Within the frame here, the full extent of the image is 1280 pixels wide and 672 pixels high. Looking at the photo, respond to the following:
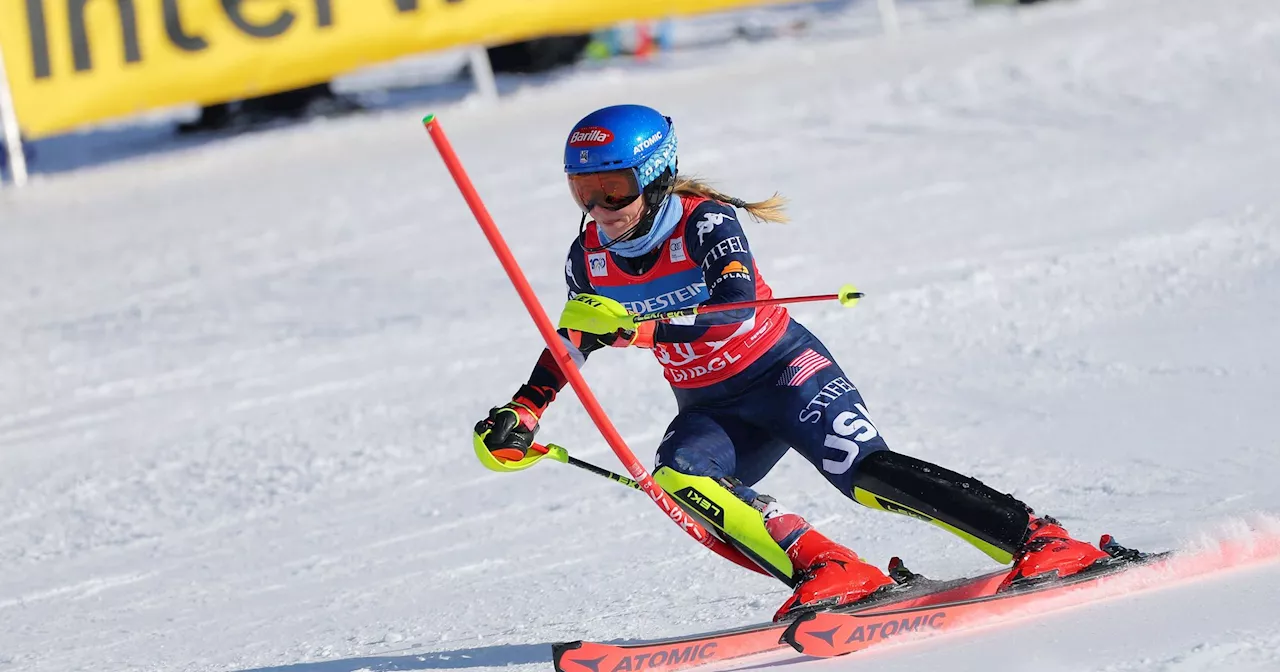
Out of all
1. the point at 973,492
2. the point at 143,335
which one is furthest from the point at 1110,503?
the point at 143,335

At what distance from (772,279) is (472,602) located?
421cm

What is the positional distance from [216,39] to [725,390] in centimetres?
831

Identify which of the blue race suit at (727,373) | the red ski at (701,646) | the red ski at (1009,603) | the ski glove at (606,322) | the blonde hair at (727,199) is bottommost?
the red ski at (701,646)

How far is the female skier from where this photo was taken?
414cm

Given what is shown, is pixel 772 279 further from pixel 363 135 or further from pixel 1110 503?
pixel 363 135

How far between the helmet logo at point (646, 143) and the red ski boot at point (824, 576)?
1185 millimetres

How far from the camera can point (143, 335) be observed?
917cm

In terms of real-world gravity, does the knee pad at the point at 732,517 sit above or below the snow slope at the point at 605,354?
above

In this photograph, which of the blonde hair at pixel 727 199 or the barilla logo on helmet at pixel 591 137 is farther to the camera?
the blonde hair at pixel 727 199

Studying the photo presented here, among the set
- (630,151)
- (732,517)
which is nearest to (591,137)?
(630,151)

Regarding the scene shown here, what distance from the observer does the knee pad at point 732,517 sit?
13.7ft

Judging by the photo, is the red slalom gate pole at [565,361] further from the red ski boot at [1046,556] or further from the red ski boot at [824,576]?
the red ski boot at [1046,556]

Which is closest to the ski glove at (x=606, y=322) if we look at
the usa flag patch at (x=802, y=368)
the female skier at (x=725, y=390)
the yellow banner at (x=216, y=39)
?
the female skier at (x=725, y=390)

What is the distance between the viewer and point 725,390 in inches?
176
